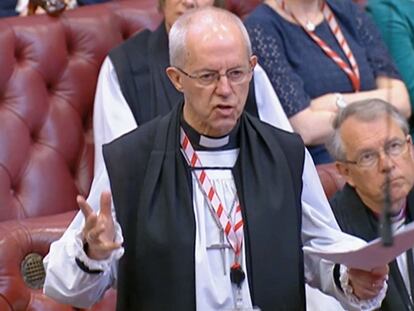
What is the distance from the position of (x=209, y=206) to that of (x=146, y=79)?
0.88m

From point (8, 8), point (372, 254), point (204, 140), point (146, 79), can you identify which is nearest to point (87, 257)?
point (204, 140)

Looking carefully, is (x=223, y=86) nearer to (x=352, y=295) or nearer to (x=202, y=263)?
(x=202, y=263)

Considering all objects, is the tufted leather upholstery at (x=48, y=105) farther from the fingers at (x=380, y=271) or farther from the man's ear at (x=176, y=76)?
the fingers at (x=380, y=271)

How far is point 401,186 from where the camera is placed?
2404 millimetres

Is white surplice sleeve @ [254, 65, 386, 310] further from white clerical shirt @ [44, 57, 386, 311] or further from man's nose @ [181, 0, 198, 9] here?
man's nose @ [181, 0, 198, 9]

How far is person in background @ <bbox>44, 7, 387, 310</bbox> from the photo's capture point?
200cm

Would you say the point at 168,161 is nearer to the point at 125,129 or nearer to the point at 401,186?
the point at 401,186

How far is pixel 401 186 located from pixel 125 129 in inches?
27.2

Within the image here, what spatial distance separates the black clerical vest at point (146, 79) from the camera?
112 inches

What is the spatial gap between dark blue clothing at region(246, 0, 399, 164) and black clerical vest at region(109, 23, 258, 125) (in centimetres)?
14

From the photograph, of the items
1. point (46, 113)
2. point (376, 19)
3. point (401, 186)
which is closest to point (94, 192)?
point (401, 186)

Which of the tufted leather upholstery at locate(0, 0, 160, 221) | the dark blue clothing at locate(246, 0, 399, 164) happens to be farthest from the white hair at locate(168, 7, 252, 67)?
the dark blue clothing at locate(246, 0, 399, 164)

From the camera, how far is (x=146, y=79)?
2.87m

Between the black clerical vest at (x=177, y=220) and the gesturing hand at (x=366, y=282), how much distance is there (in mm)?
113
